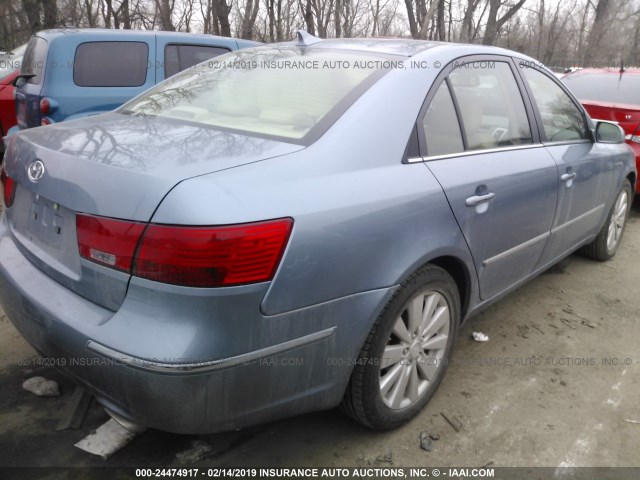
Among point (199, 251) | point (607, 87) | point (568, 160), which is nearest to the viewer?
point (199, 251)

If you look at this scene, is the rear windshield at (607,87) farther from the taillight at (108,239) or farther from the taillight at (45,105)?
the taillight at (108,239)

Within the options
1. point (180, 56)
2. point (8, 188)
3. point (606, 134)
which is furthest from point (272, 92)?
point (180, 56)

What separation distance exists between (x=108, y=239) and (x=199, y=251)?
317mm

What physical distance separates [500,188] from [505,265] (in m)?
0.46

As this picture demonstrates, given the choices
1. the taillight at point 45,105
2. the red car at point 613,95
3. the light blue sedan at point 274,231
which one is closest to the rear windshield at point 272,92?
the light blue sedan at point 274,231

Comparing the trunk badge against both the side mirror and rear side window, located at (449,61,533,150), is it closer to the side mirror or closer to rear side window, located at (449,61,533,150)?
rear side window, located at (449,61,533,150)

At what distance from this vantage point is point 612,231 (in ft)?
14.4

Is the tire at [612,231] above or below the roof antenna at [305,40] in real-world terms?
below

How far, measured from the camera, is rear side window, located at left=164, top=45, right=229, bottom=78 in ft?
18.5

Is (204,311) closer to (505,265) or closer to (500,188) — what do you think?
(500,188)

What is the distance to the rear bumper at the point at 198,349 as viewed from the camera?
1.55 metres

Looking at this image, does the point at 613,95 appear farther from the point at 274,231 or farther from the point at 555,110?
the point at 274,231

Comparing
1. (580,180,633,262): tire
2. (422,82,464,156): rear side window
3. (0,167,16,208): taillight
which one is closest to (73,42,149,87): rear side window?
(0,167,16,208): taillight

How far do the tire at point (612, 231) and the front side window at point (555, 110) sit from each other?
103 cm
